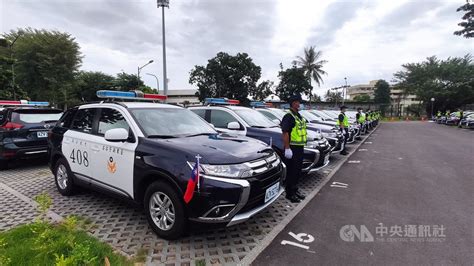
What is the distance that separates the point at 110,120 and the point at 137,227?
159 centimetres

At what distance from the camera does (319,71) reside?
4388 cm

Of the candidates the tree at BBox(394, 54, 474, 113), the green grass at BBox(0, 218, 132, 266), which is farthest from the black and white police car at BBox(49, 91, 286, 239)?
the tree at BBox(394, 54, 474, 113)

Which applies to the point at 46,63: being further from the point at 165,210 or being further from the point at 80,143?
the point at 165,210

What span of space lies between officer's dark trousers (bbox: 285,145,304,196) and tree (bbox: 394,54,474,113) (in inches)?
1963

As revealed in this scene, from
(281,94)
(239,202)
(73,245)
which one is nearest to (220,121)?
(239,202)

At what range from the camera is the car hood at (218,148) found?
2939 mm

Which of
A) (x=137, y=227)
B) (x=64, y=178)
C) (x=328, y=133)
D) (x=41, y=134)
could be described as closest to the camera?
(x=137, y=227)

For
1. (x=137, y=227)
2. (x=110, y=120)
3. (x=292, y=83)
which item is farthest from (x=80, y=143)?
(x=292, y=83)

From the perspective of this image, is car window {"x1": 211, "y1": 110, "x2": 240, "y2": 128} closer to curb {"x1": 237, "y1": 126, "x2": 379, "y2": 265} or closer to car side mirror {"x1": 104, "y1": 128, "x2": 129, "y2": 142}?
curb {"x1": 237, "y1": 126, "x2": 379, "y2": 265}

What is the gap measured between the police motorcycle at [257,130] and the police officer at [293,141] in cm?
59

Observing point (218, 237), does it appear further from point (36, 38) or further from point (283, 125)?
point (36, 38)

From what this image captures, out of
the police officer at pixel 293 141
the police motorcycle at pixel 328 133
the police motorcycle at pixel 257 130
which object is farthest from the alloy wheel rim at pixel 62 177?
the police motorcycle at pixel 328 133

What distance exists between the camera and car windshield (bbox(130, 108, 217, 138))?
3551 mm

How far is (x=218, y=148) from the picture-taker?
3178 mm
